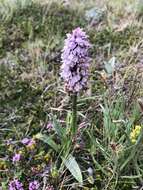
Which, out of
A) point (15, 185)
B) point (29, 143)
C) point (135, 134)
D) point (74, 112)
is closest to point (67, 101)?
point (29, 143)

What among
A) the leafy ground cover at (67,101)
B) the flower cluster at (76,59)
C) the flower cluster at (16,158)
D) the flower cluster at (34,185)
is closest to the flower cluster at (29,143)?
the leafy ground cover at (67,101)

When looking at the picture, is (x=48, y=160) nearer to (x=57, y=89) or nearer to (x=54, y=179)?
(x=54, y=179)

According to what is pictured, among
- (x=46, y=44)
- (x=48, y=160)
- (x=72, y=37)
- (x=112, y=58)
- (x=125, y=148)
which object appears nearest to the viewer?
(x=72, y=37)

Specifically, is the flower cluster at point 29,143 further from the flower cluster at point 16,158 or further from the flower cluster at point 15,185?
the flower cluster at point 15,185

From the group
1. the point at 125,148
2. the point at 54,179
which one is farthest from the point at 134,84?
the point at 54,179

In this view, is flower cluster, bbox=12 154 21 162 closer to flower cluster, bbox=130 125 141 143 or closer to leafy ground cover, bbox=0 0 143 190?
leafy ground cover, bbox=0 0 143 190

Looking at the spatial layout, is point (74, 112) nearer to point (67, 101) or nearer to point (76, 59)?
point (76, 59)

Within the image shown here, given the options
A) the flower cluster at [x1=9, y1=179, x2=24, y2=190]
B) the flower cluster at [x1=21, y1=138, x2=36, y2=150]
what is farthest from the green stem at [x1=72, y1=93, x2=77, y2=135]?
the flower cluster at [x1=9, y1=179, x2=24, y2=190]
